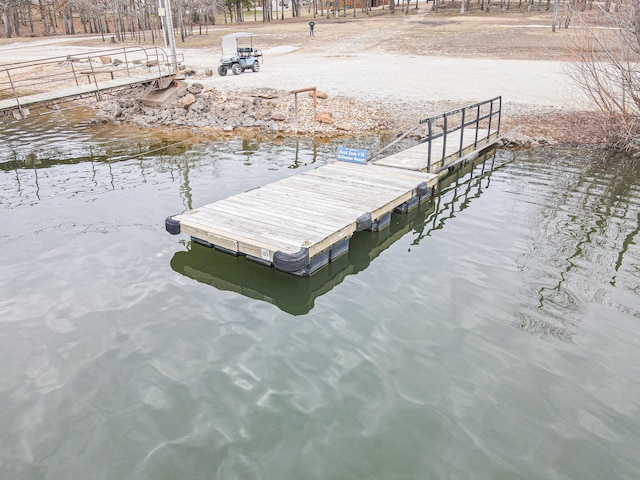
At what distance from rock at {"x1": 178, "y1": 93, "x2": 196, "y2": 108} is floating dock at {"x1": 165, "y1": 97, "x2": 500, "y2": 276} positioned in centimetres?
1146

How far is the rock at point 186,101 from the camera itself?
21.6m

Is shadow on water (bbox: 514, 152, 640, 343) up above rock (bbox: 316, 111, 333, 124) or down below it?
below

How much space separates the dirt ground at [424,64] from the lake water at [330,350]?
9.55 metres

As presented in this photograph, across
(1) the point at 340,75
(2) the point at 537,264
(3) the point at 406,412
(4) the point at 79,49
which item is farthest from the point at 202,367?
(4) the point at 79,49

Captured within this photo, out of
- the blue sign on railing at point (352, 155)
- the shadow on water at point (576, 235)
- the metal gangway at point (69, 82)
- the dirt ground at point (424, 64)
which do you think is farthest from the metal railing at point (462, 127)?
the metal gangway at point (69, 82)

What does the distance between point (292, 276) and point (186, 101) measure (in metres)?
16.1

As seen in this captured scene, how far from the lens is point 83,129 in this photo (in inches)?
795

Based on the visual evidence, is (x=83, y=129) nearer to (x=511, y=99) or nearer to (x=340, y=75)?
(x=340, y=75)

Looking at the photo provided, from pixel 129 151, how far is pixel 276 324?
1206 cm

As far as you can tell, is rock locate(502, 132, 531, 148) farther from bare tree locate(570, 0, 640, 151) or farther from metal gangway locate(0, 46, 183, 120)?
metal gangway locate(0, 46, 183, 120)

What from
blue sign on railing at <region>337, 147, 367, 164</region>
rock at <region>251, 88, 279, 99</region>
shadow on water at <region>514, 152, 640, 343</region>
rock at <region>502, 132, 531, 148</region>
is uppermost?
rock at <region>251, 88, 279, 99</region>

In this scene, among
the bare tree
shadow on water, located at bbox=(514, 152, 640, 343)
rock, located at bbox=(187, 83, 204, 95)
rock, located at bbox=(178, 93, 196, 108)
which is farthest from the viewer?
rock, located at bbox=(187, 83, 204, 95)

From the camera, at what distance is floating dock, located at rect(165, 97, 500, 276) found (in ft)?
26.9

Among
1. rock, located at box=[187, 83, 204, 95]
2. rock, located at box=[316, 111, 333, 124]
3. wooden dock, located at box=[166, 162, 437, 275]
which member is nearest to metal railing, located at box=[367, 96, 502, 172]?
wooden dock, located at box=[166, 162, 437, 275]
